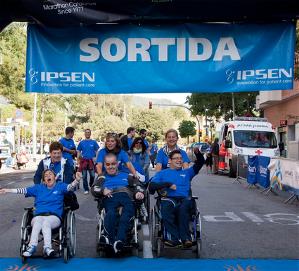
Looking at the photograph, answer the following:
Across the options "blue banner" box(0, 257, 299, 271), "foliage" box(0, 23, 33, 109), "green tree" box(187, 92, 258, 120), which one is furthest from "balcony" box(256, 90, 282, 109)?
"blue banner" box(0, 257, 299, 271)

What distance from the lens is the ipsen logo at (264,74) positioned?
20.2 ft

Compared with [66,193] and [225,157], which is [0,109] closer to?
[225,157]

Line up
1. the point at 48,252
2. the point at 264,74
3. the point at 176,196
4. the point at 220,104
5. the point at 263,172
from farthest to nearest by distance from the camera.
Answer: the point at 220,104 < the point at 263,172 < the point at 176,196 < the point at 48,252 < the point at 264,74

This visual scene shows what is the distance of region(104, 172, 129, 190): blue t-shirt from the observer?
24.7 feet

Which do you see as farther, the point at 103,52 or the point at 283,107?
the point at 283,107

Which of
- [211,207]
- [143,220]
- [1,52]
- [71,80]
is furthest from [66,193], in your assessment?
[1,52]

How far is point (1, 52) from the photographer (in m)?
25.5

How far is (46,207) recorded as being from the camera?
707 cm

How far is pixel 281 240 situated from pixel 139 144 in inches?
137

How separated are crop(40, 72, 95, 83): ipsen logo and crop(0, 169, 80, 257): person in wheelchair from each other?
1.50 meters

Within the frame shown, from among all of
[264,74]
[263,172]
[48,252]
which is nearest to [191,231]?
[48,252]

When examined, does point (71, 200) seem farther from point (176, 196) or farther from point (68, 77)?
point (68, 77)

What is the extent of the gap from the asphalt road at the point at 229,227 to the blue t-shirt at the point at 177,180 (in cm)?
82

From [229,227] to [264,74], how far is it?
173 inches
